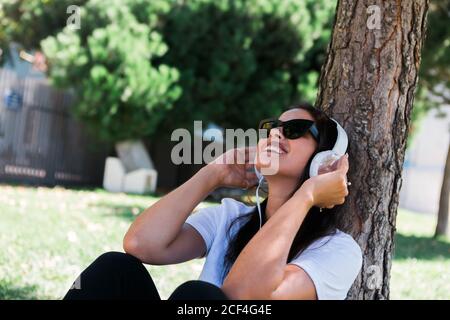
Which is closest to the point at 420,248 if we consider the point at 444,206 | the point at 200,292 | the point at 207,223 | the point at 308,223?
the point at 444,206

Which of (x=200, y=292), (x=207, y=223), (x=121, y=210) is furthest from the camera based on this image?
(x=121, y=210)

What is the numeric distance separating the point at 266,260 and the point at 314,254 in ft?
0.70

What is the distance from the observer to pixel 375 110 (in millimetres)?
2703

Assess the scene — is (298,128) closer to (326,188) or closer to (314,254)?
(326,188)

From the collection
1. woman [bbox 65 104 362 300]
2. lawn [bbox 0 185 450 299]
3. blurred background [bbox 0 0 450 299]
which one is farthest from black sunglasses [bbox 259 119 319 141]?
blurred background [bbox 0 0 450 299]

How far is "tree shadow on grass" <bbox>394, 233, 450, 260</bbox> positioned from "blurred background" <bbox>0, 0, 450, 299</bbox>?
0.29 ft

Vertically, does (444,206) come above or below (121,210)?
above

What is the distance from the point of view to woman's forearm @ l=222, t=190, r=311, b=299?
201cm

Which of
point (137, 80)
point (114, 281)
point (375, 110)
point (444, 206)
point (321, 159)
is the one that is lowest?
point (444, 206)

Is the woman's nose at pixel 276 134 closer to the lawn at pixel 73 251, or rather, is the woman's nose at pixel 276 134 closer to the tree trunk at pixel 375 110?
the tree trunk at pixel 375 110

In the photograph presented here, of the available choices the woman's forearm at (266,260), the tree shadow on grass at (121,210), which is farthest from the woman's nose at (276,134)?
the tree shadow on grass at (121,210)

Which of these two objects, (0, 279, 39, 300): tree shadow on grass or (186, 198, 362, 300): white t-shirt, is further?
(0, 279, 39, 300): tree shadow on grass

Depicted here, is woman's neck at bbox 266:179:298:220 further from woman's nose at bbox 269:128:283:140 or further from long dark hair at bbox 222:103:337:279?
woman's nose at bbox 269:128:283:140

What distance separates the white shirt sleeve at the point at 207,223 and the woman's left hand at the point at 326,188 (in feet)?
1.70
